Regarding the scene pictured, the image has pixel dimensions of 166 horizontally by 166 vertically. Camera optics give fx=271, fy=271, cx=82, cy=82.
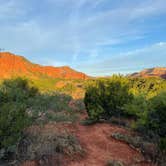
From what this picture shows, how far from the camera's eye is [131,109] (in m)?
9.35

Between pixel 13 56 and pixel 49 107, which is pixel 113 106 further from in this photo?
pixel 13 56

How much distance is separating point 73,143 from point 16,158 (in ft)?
5.79

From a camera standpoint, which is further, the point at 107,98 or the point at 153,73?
the point at 153,73

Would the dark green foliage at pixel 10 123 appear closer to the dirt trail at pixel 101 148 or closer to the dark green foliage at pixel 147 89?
the dirt trail at pixel 101 148

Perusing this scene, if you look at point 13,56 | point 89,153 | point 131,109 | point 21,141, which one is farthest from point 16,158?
point 13,56

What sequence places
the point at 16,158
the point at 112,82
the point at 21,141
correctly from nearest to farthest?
the point at 16,158, the point at 21,141, the point at 112,82

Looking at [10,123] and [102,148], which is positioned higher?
[10,123]

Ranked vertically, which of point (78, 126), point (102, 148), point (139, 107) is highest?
point (139, 107)

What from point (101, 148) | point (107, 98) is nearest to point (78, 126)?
point (107, 98)

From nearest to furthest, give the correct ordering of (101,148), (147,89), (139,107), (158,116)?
(158,116) < (101,148) < (139,107) < (147,89)

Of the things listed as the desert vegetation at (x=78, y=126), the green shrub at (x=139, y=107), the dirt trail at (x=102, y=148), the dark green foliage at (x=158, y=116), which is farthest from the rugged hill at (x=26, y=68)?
the dark green foliage at (x=158, y=116)

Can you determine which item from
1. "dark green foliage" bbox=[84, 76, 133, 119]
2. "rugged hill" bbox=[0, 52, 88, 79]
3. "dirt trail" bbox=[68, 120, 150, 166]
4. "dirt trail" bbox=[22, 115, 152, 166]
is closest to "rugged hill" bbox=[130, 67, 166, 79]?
"rugged hill" bbox=[0, 52, 88, 79]

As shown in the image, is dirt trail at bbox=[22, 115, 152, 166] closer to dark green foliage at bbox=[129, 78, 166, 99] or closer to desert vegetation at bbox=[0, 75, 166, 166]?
desert vegetation at bbox=[0, 75, 166, 166]

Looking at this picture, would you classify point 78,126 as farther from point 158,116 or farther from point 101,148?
point 158,116
